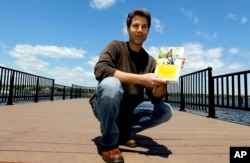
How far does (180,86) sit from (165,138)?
18.5ft

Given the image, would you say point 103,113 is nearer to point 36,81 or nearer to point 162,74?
point 162,74

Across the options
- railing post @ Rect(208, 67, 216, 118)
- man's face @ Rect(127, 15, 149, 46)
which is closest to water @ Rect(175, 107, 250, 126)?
railing post @ Rect(208, 67, 216, 118)

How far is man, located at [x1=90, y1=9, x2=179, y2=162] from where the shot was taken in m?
2.04

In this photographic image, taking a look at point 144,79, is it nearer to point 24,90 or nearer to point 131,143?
point 131,143

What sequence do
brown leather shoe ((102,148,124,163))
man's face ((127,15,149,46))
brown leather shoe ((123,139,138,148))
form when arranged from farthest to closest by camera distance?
A: 1. brown leather shoe ((123,139,138,148))
2. man's face ((127,15,149,46))
3. brown leather shoe ((102,148,124,163))

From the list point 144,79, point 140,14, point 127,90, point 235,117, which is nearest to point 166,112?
point 127,90

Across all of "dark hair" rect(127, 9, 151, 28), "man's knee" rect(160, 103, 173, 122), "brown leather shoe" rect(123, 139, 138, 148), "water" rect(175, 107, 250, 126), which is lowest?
"water" rect(175, 107, 250, 126)

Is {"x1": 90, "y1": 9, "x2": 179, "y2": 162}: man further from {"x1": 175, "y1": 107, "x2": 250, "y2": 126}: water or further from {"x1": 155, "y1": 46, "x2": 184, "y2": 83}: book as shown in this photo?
{"x1": 175, "y1": 107, "x2": 250, "y2": 126}: water

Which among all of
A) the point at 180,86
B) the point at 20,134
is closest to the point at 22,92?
the point at 180,86

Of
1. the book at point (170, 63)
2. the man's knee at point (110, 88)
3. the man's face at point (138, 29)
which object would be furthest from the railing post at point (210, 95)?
the man's knee at point (110, 88)

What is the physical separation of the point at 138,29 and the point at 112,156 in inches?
46.8

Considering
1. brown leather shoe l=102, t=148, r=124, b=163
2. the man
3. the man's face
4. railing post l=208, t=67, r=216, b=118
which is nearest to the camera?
brown leather shoe l=102, t=148, r=124, b=163

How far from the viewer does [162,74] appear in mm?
2023

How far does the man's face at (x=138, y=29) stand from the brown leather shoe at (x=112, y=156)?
1.07m
